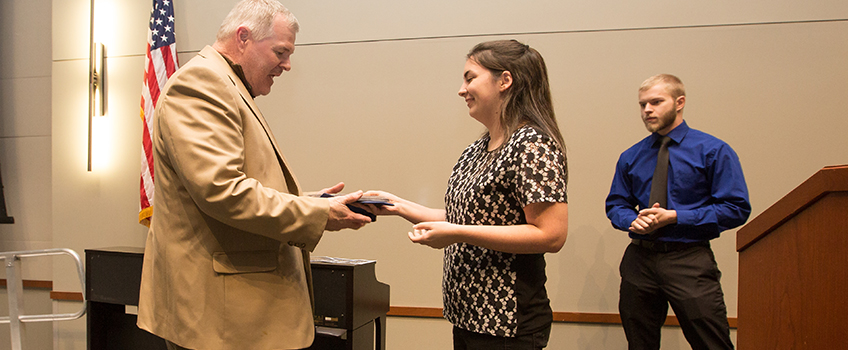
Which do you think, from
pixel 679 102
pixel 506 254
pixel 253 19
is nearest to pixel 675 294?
pixel 679 102

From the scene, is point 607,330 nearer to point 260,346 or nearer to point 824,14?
point 824,14

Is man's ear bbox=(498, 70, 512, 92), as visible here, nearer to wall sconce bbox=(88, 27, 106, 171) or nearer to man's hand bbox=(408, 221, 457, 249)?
man's hand bbox=(408, 221, 457, 249)

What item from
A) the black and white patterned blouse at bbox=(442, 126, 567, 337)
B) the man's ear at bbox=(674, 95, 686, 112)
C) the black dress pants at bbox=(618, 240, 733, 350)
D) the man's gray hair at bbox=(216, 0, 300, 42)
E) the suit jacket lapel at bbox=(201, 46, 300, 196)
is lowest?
the black dress pants at bbox=(618, 240, 733, 350)

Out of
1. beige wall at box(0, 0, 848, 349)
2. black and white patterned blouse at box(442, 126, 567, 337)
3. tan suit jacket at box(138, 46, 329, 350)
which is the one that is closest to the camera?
tan suit jacket at box(138, 46, 329, 350)

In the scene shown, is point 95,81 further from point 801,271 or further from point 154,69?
point 801,271

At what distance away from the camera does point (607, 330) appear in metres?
3.16

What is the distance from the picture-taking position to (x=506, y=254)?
1.41 metres

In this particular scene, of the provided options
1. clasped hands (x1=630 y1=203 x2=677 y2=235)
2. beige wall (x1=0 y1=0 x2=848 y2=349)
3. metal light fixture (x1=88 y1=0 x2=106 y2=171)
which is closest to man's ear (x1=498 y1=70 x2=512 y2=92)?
clasped hands (x1=630 y1=203 x2=677 y2=235)

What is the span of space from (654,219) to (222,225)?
5.45 ft

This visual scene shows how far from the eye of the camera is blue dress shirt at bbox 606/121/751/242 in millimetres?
2137

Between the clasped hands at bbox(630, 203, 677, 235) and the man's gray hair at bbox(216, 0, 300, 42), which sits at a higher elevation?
the man's gray hair at bbox(216, 0, 300, 42)

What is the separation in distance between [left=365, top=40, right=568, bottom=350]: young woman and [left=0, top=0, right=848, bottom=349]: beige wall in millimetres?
1783

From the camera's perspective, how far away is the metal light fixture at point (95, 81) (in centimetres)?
371

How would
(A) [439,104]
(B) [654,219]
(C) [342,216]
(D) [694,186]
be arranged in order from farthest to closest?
1. (A) [439,104]
2. (D) [694,186]
3. (B) [654,219]
4. (C) [342,216]
